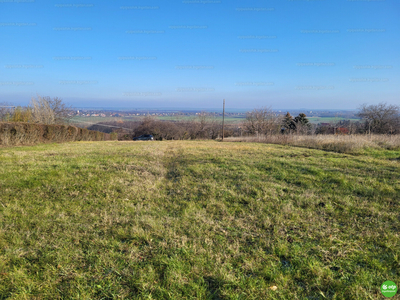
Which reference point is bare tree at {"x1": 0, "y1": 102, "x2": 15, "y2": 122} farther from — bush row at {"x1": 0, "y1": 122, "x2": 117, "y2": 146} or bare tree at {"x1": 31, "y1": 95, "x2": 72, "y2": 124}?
bush row at {"x1": 0, "y1": 122, "x2": 117, "y2": 146}

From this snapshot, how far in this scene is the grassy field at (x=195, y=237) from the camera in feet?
6.04

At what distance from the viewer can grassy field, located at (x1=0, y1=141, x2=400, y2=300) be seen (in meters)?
1.84

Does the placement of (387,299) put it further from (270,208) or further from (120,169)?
(120,169)

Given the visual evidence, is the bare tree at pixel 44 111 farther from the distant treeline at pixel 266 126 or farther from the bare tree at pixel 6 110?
the distant treeline at pixel 266 126

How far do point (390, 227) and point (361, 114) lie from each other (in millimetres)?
32277

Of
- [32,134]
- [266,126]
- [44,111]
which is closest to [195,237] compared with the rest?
[32,134]

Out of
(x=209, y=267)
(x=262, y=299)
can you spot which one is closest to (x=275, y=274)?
(x=262, y=299)

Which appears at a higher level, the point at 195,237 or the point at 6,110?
the point at 6,110

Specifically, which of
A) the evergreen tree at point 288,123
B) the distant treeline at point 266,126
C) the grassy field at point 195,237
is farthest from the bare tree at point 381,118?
the grassy field at point 195,237

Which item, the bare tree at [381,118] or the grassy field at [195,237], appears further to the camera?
the bare tree at [381,118]

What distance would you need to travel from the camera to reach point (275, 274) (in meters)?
1.97

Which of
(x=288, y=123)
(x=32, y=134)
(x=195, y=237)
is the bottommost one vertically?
(x=195, y=237)

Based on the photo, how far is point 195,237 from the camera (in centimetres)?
263

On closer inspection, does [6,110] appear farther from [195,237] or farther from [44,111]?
[195,237]
